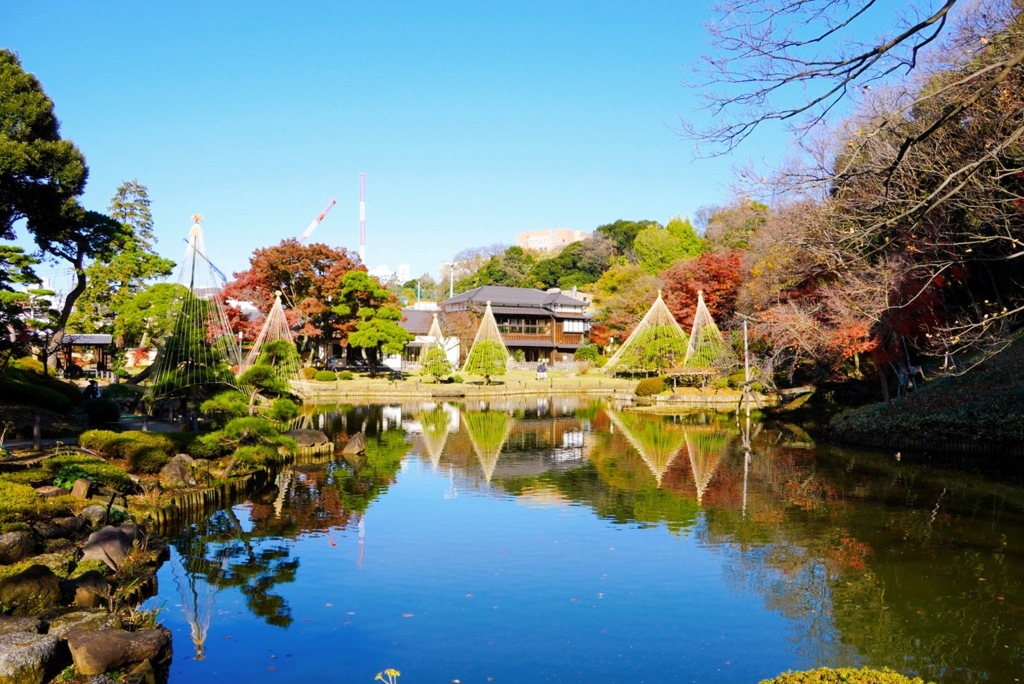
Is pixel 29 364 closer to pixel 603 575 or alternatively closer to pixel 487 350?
pixel 487 350

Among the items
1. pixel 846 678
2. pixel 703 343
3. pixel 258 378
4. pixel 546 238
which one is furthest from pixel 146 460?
pixel 546 238

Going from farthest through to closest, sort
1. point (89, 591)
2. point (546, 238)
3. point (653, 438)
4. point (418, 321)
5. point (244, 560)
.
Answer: point (546, 238)
point (418, 321)
point (653, 438)
point (244, 560)
point (89, 591)

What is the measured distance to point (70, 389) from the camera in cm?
2217

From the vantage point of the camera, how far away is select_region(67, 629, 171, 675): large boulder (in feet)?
22.4

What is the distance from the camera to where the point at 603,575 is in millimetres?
10758

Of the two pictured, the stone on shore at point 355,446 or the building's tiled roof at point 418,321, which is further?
the building's tiled roof at point 418,321

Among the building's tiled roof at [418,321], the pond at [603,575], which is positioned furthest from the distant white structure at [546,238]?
the pond at [603,575]

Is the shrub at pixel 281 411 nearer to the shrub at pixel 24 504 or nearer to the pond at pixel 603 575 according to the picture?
the pond at pixel 603 575

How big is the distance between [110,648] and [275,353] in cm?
2344

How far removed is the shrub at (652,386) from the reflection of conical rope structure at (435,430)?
953 centimetres

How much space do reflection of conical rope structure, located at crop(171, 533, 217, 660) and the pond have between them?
4 centimetres

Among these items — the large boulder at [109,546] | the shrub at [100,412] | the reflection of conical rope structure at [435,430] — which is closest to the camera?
the large boulder at [109,546]

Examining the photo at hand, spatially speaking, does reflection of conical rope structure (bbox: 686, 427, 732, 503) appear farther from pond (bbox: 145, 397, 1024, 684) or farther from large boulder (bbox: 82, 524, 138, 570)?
large boulder (bbox: 82, 524, 138, 570)

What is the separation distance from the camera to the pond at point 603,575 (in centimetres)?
792
